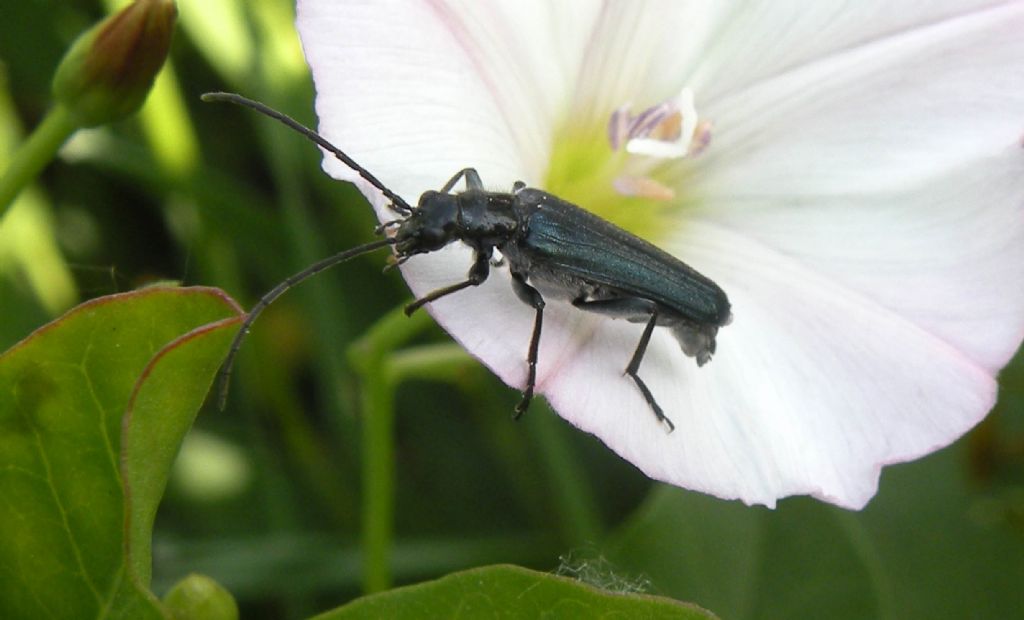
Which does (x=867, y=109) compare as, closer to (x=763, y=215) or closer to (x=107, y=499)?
(x=763, y=215)

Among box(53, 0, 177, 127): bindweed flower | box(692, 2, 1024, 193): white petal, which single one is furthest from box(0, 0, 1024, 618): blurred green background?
box(692, 2, 1024, 193): white petal

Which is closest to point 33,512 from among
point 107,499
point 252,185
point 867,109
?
point 107,499

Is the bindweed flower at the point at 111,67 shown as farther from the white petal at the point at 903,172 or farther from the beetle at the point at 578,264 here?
the white petal at the point at 903,172

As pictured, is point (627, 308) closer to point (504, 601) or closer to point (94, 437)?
point (504, 601)

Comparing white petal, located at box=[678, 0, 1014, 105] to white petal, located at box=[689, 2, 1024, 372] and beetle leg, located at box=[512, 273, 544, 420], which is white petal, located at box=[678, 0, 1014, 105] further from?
beetle leg, located at box=[512, 273, 544, 420]

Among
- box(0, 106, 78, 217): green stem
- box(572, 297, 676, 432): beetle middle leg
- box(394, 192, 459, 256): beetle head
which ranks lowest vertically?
box(572, 297, 676, 432): beetle middle leg

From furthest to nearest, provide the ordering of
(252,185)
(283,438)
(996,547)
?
(252,185)
(283,438)
(996,547)

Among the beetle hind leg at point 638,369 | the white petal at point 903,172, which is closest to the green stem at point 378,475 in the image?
the beetle hind leg at point 638,369

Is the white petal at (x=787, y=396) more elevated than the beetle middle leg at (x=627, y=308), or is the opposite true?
the beetle middle leg at (x=627, y=308)
